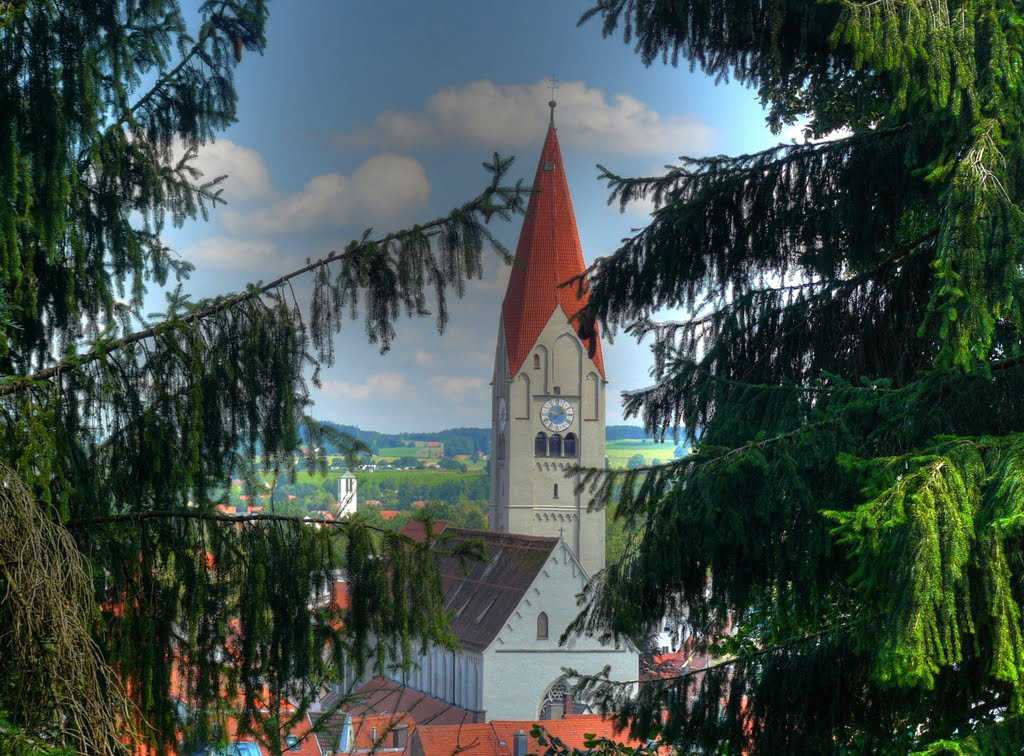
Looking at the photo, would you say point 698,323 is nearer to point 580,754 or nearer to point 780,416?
point 780,416

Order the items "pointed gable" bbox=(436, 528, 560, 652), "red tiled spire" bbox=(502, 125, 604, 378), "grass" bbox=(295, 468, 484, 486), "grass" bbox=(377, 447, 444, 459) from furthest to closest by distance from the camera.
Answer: "red tiled spire" bbox=(502, 125, 604, 378) → "grass" bbox=(295, 468, 484, 486) → "pointed gable" bbox=(436, 528, 560, 652) → "grass" bbox=(377, 447, 444, 459)

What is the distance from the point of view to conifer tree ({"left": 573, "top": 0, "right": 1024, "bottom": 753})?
11.0ft

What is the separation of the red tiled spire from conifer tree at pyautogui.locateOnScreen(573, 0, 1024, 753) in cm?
4364

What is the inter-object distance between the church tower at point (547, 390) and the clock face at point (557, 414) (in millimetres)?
41

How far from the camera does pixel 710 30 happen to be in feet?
20.1

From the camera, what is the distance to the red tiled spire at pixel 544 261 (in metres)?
51.2

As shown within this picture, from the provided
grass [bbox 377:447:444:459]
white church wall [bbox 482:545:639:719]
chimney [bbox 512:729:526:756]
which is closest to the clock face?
grass [bbox 377:447:444:459]

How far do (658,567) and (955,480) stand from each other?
188 centimetres

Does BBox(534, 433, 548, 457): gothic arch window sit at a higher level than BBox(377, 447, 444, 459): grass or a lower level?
higher

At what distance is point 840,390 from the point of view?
15.5ft

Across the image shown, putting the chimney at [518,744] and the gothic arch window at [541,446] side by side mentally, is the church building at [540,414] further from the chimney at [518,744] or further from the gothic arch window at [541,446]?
the chimney at [518,744]

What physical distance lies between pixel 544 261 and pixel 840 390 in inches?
1878

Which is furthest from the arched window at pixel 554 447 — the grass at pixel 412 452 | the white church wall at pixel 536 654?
the white church wall at pixel 536 654

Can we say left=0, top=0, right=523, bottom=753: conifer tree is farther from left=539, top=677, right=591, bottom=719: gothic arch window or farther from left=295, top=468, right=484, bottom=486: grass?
left=539, top=677, right=591, bottom=719: gothic arch window
